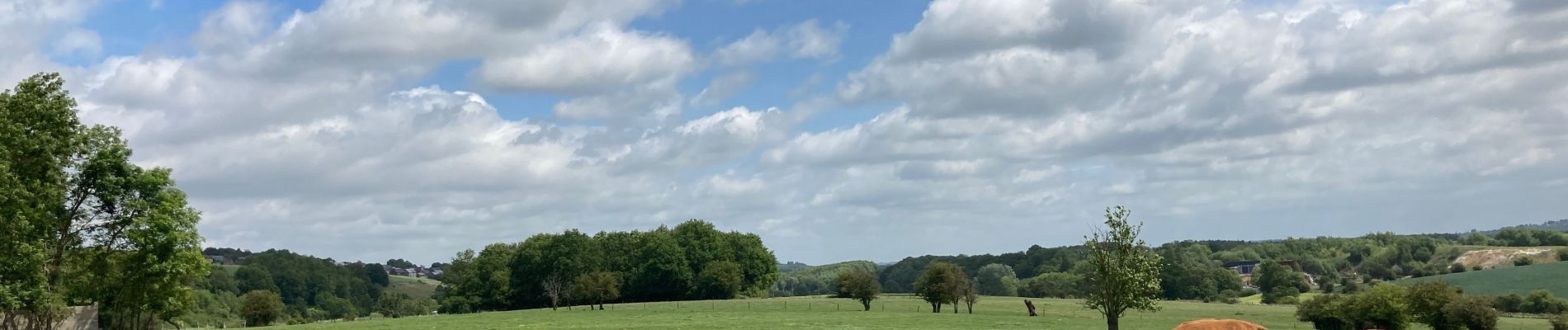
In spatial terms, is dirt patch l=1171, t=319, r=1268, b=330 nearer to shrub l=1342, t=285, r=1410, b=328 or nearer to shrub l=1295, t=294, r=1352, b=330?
shrub l=1342, t=285, r=1410, b=328

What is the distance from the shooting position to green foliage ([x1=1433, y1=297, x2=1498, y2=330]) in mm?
72688

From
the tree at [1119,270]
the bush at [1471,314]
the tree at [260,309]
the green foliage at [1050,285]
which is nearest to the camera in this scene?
the tree at [1119,270]

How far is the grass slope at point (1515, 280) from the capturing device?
131 meters

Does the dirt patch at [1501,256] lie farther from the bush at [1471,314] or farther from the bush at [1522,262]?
the bush at [1471,314]

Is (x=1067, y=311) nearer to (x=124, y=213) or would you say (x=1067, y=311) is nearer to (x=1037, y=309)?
(x=1037, y=309)

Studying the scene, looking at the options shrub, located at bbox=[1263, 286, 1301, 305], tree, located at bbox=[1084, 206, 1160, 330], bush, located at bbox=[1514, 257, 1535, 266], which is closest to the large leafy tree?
tree, located at bbox=[1084, 206, 1160, 330]

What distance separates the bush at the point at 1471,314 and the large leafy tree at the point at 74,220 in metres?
79.2

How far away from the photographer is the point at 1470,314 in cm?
7312

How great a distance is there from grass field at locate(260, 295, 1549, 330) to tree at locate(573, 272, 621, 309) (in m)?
1.80

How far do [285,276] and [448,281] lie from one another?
63.5 metres

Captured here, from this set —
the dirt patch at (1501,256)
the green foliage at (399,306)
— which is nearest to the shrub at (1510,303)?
the dirt patch at (1501,256)

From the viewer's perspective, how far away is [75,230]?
5162 cm

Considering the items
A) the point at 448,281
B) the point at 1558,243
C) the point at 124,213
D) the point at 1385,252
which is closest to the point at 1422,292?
the point at 124,213

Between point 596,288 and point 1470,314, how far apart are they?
245 ft
